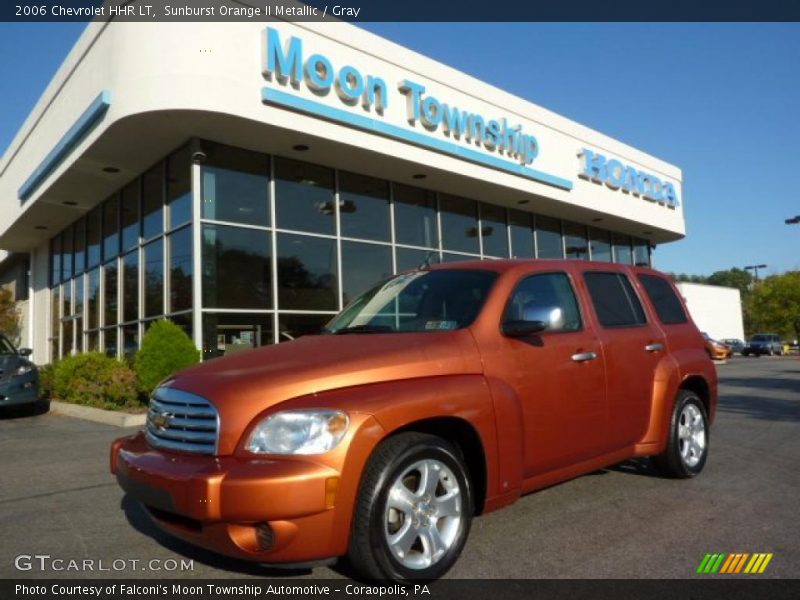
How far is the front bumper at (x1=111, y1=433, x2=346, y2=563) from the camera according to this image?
2.72 metres

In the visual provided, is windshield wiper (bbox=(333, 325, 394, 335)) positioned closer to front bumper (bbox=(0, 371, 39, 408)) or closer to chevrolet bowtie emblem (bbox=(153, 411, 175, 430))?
chevrolet bowtie emblem (bbox=(153, 411, 175, 430))

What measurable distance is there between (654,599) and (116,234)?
15.4 meters

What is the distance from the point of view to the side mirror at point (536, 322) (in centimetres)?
377

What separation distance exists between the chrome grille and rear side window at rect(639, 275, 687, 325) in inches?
153

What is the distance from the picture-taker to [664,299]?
18.5 ft

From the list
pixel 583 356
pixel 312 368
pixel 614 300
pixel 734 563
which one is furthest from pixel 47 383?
pixel 734 563


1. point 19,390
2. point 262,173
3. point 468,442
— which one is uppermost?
point 262,173

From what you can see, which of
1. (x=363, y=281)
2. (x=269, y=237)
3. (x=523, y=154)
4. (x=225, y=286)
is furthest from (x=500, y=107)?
(x=225, y=286)

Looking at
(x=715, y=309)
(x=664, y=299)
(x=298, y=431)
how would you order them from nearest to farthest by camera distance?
(x=298, y=431) < (x=664, y=299) < (x=715, y=309)

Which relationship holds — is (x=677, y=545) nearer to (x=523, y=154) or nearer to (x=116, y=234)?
(x=523, y=154)

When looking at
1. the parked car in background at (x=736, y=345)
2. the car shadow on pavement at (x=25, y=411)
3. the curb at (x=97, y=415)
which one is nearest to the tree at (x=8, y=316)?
the car shadow on pavement at (x=25, y=411)

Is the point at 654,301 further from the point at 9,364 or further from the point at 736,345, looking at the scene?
the point at 736,345

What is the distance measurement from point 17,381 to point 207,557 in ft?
28.3

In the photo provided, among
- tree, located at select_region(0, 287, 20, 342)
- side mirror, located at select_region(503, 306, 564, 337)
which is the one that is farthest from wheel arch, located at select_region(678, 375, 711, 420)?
tree, located at select_region(0, 287, 20, 342)
